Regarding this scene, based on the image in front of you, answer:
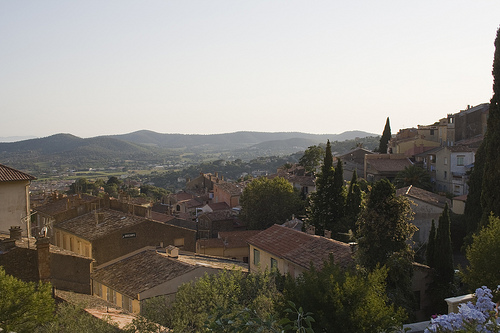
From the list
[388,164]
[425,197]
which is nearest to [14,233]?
[425,197]

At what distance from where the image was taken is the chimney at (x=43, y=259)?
21.6 m

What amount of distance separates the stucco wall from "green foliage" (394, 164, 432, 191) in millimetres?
35467

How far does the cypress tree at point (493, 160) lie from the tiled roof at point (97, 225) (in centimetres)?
2032

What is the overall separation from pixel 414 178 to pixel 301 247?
26.9 m

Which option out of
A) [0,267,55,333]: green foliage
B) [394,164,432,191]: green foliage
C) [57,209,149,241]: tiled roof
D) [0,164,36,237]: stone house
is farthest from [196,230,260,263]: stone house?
[0,267,55,333]: green foliage

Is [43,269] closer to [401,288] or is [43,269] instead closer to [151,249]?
[151,249]

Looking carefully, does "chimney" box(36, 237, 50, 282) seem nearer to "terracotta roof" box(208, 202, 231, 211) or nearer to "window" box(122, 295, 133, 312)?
"window" box(122, 295, 133, 312)

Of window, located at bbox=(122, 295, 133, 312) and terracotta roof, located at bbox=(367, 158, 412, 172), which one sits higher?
terracotta roof, located at bbox=(367, 158, 412, 172)

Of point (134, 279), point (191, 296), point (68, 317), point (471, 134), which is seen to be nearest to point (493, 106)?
point (191, 296)

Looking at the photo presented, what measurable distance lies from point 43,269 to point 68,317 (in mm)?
6854

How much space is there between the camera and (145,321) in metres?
14.1

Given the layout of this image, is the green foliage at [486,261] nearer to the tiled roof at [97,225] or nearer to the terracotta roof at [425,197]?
the terracotta roof at [425,197]

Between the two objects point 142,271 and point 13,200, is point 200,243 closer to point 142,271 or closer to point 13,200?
point 142,271

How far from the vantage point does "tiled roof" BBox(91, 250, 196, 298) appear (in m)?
23.5
